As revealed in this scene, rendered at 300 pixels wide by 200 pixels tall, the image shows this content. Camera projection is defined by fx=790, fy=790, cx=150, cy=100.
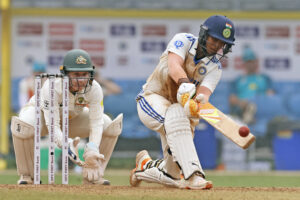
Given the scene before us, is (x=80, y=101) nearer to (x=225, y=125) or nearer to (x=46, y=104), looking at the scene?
(x=46, y=104)

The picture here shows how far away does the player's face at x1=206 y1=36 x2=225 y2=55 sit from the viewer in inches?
285

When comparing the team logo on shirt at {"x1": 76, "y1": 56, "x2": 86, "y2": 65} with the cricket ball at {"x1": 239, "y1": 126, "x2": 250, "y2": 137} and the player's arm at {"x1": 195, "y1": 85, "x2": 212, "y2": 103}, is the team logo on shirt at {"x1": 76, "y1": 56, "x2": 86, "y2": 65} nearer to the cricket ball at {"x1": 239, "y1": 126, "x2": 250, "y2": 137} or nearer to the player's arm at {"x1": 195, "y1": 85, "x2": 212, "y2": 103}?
the player's arm at {"x1": 195, "y1": 85, "x2": 212, "y2": 103}

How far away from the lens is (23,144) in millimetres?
8172

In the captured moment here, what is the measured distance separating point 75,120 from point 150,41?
7.47 metres

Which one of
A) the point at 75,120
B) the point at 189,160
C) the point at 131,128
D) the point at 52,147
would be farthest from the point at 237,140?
the point at 131,128

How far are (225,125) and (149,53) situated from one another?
912 centimetres

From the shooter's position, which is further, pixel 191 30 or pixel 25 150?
pixel 191 30

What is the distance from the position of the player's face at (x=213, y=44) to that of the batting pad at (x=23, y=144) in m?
2.09

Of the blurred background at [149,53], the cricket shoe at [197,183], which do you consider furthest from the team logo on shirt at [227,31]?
the blurred background at [149,53]

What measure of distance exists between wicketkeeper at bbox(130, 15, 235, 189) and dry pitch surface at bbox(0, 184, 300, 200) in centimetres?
29

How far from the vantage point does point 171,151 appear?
276 inches

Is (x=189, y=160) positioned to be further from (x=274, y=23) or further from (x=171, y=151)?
(x=274, y=23)

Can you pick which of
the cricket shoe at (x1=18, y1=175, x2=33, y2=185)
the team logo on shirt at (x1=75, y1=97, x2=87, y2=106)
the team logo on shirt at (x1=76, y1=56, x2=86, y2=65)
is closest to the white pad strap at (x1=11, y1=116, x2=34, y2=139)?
the cricket shoe at (x1=18, y1=175, x2=33, y2=185)

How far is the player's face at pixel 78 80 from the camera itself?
313 inches
